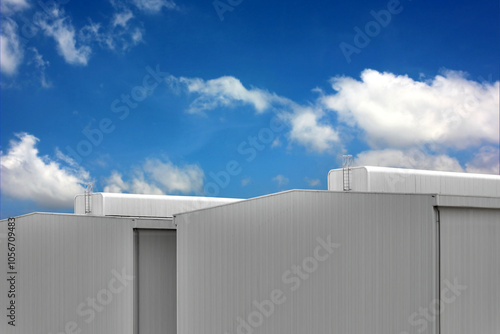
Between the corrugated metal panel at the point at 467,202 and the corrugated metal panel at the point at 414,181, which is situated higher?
the corrugated metal panel at the point at 414,181

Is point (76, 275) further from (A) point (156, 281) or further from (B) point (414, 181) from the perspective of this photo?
(B) point (414, 181)

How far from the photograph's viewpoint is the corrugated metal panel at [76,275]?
19672 millimetres

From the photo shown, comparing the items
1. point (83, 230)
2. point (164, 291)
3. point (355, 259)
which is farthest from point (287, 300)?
point (83, 230)

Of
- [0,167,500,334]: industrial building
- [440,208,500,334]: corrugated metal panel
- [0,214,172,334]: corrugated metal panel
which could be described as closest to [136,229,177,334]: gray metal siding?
[0,167,500,334]: industrial building

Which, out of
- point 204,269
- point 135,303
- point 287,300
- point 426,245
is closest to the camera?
point 426,245

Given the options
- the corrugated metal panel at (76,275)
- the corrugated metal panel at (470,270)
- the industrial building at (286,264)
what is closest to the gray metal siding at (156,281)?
the industrial building at (286,264)

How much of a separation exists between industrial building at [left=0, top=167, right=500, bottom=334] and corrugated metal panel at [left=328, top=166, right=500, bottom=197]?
50 mm

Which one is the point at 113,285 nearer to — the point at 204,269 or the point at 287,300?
the point at 204,269

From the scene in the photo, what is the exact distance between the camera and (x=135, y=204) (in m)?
26.1

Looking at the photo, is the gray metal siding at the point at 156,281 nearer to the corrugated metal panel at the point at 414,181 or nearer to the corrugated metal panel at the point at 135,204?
the corrugated metal panel at the point at 135,204

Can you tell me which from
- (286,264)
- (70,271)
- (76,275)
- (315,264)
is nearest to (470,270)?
(315,264)

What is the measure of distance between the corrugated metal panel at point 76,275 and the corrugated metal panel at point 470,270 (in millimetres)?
10414

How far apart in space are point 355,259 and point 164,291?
8846 millimetres

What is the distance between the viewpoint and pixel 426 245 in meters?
14.1
